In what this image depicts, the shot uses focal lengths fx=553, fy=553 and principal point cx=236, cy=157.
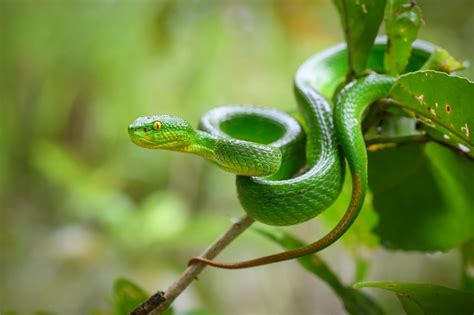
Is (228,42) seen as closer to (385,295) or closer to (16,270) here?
(385,295)

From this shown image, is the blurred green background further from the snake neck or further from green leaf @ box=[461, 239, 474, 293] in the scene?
green leaf @ box=[461, 239, 474, 293]

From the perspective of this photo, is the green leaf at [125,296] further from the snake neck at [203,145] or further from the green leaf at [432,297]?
the green leaf at [432,297]

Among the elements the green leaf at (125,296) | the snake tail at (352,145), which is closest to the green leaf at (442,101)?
the snake tail at (352,145)

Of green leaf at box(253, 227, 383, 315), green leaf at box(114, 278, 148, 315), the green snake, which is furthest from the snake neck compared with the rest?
green leaf at box(114, 278, 148, 315)

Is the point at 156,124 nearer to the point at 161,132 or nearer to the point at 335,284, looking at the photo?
the point at 161,132

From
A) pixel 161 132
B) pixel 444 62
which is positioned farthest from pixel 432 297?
pixel 161 132
